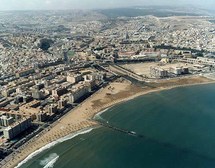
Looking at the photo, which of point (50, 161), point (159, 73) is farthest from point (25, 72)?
point (50, 161)

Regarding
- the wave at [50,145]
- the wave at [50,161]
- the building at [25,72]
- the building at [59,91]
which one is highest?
the building at [59,91]

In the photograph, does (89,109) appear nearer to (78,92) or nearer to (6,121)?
(78,92)

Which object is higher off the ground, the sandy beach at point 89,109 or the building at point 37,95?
the building at point 37,95

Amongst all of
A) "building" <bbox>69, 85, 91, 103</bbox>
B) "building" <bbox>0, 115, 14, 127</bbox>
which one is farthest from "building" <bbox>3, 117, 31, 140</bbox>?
"building" <bbox>69, 85, 91, 103</bbox>

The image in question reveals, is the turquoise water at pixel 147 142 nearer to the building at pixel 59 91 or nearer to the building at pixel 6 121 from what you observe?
the building at pixel 6 121

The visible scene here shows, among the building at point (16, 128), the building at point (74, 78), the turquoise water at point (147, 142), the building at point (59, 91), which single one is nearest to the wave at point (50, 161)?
the turquoise water at point (147, 142)

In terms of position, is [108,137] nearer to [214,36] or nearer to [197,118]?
[197,118]

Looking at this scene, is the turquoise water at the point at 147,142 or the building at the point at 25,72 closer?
the turquoise water at the point at 147,142

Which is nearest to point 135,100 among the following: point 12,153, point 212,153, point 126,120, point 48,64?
point 126,120
